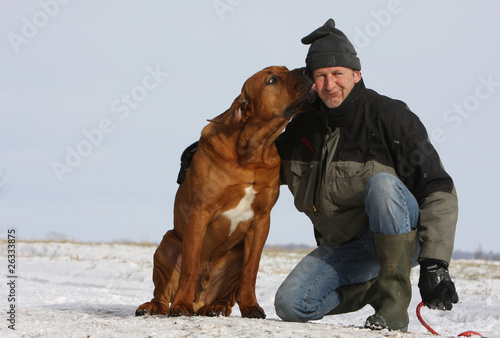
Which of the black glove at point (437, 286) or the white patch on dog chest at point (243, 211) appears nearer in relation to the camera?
Result: the black glove at point (437, 286)

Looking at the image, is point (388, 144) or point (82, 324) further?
point (388, 144)

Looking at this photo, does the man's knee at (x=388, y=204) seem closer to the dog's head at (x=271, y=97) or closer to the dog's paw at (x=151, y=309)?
the dog's head at (x=271, y=97)

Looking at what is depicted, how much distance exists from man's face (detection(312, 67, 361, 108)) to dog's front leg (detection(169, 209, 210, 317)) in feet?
4.03

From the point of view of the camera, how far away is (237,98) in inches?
173

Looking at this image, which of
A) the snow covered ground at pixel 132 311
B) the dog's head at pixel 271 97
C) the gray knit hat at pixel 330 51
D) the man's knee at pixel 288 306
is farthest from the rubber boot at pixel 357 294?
the gray knit hat at pixel 330 51

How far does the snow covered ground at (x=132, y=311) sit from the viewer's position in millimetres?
3492

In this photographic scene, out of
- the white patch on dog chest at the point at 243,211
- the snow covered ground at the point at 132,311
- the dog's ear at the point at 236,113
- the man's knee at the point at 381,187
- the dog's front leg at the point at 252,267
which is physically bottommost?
the snow covered ground at the point at 132,311

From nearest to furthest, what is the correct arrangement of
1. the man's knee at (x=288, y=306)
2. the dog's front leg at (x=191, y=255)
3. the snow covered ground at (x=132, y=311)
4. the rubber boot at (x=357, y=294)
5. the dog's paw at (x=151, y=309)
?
the snow covered ground at (x=132, y=311)
the dog's front leg at (x=191, y=255)
the dog's paw at (x=151, y=309)
the man's knee at (x=288, y=306)
the rubber boot at (x=357, y=294)

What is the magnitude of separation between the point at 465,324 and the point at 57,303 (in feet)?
13.9

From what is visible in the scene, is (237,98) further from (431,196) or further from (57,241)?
(57,241)

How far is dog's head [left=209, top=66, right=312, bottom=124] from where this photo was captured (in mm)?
4309

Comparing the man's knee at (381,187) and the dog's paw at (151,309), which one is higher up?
the man's knee at (381,187)

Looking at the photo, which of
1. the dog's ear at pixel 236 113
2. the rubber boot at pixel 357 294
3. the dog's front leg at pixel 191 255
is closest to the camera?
the dog's front leg at pixel 191 255

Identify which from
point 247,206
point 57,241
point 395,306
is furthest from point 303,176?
point 57,241
